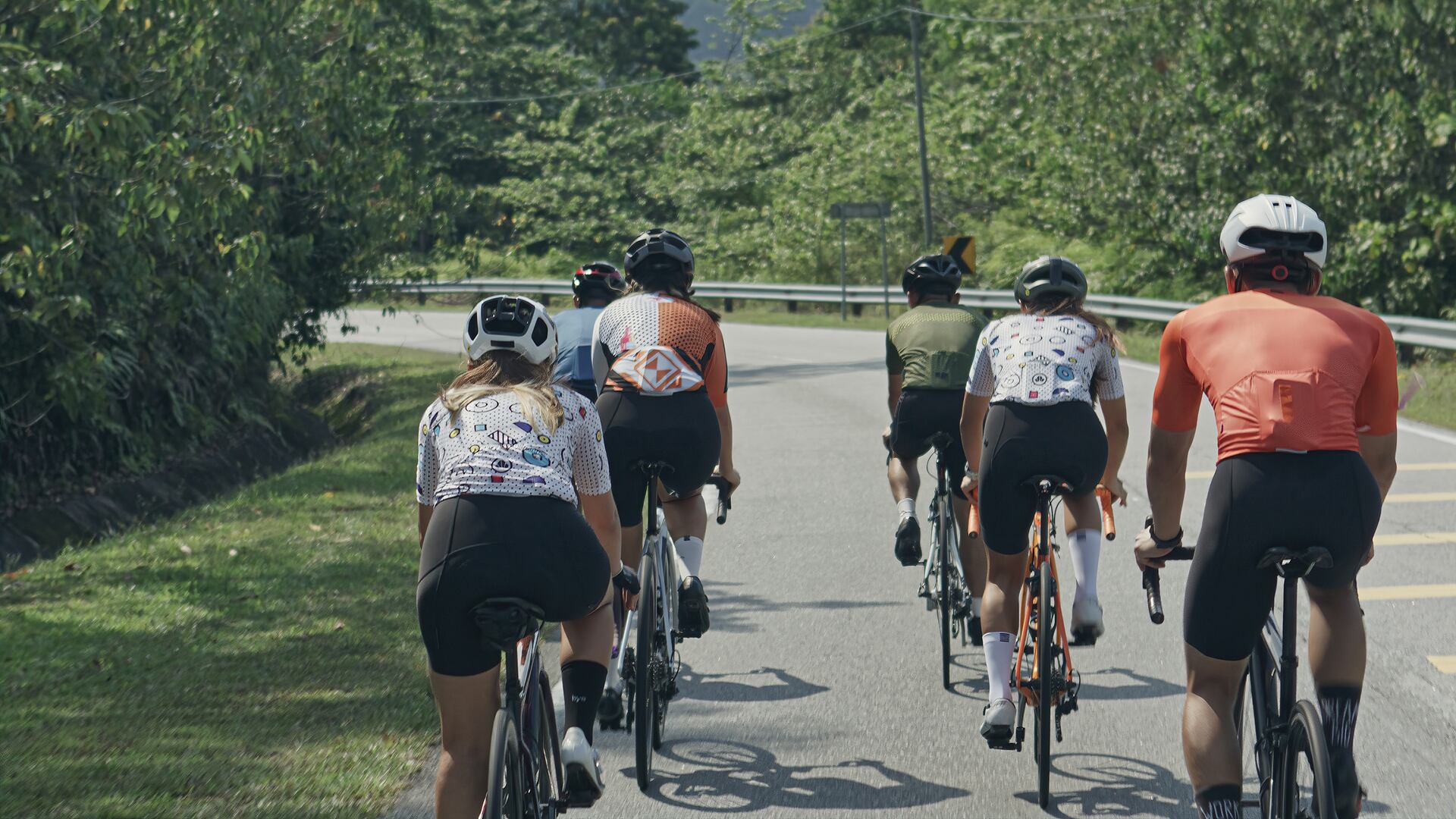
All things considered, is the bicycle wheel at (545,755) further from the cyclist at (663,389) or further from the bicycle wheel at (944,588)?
the bicycle wheel at (944,588)

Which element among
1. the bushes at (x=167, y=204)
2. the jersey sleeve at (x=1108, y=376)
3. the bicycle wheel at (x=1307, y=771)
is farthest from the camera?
the bushes at (x=167, y=204)

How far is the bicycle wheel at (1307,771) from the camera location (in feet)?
12.6

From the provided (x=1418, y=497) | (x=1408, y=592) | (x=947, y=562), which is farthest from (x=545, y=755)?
(x=1418, y=497)

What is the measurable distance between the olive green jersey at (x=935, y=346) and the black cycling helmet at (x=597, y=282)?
4.34 feet

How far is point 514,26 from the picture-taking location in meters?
55.4

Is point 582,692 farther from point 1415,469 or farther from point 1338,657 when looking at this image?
point 1415,469

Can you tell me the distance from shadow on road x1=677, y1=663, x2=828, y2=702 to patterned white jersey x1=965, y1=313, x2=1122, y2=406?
5.57 feet

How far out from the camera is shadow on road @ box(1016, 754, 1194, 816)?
5312mm

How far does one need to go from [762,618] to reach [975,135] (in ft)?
115

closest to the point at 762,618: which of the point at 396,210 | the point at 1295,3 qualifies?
the point at 396,210

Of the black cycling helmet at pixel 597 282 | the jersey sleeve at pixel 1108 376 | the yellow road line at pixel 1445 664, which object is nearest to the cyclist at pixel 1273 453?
the jersey sleeve at pixel 1108 376

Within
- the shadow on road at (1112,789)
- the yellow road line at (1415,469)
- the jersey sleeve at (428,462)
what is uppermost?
the jersey sleeve at (428,462)

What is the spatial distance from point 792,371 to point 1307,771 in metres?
18.8

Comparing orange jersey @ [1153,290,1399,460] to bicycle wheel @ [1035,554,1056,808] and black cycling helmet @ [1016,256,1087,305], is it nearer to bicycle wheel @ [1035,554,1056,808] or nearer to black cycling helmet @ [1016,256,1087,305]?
bicycle wheel @ [1035,554,1056,808]
